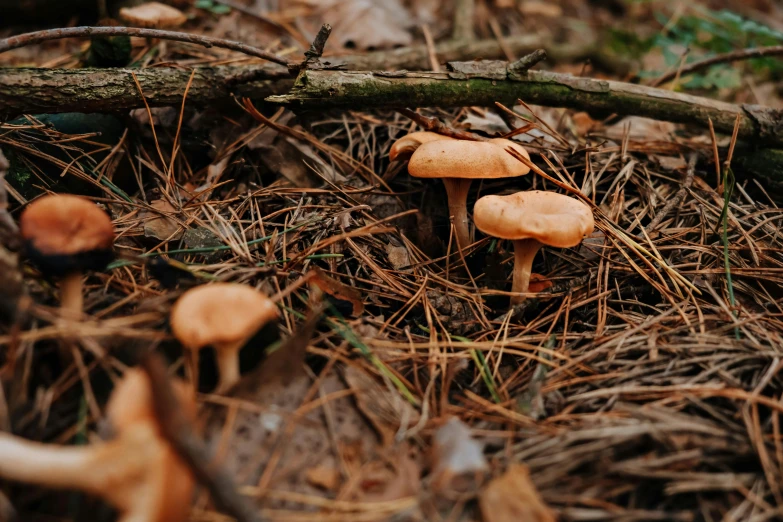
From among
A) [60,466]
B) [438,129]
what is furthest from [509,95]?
[60,466]

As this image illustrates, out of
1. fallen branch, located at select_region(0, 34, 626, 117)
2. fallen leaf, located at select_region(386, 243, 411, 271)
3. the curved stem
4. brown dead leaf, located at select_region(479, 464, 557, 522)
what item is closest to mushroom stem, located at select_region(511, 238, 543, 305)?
fallen leaf, located at select_region(386, 243, 411, 271)

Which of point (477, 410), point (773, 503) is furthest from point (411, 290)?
point (773, 503)

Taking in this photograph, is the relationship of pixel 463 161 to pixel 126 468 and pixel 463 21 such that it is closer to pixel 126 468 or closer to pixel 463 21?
pixel 126 468

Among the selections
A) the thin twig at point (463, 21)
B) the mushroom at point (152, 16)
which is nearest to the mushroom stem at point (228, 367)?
the mushroom at point (152, 16)

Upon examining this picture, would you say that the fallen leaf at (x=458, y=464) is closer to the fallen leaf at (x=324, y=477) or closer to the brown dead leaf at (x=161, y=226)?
the fallen leaf at (x=324, y=477)

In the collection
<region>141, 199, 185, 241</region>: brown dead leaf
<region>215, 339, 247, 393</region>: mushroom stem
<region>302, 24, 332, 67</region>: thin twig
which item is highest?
<region>302, 24, 332, 67</region>: thin twig

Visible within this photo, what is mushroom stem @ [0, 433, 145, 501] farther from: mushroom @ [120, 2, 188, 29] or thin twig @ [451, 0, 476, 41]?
thin twig @ [451, 0, 476, 41]
